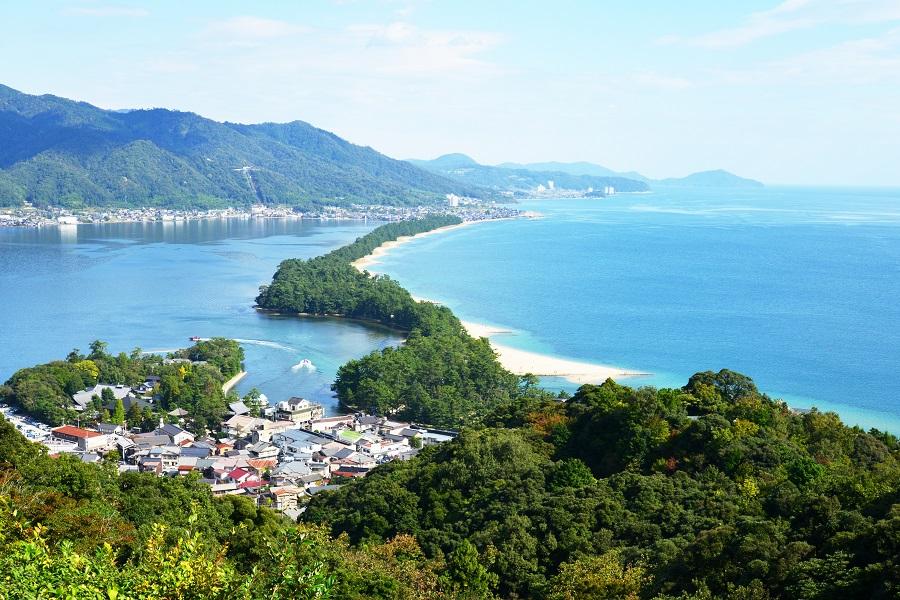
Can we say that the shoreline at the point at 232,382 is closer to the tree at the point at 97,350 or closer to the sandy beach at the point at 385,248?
the tree at the point at 97,350

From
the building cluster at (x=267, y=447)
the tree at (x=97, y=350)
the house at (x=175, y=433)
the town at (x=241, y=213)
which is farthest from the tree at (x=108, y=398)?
the town at (x=241, y=213)

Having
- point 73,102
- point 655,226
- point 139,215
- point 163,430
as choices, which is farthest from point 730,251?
point 73,102

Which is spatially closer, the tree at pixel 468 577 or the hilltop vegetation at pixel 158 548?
the hilltop vegetation at pixel 158 548

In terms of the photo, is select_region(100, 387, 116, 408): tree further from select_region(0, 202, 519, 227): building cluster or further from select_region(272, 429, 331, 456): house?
select_region(0, 202, 519, 227): building cluster

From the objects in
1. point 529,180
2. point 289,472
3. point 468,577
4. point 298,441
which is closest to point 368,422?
point 298,441

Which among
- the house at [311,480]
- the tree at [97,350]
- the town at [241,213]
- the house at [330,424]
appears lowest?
the house at [311,480]

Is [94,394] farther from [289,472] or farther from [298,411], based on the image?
[289,472]
